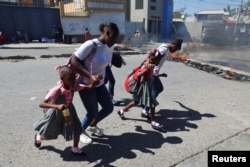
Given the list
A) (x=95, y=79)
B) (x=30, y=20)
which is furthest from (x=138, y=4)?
(x=95, y=79)

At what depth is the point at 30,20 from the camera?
1962 cm

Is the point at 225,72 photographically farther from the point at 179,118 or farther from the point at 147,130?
the point at 147,130

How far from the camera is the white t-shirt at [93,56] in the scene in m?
2.99

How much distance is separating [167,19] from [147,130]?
3185cm

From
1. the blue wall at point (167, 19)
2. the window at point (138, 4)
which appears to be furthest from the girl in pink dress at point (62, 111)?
the window at point (138, 4)

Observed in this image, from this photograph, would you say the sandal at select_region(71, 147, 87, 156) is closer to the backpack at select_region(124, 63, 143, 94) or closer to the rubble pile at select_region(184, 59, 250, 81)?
the backpack at select_region(124, 63, 143, 94)

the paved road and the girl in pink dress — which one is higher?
the girl in pink dress

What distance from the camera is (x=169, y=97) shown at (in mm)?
5953

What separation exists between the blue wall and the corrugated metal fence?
680 inches

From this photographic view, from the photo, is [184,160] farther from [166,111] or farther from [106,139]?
[166,111]

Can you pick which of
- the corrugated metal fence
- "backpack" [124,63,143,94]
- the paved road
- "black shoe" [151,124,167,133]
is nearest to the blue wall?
the corrugated metal fence

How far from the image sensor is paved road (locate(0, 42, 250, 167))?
3.21 m

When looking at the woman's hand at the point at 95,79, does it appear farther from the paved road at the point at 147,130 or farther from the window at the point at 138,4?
the window at the point at 138,4

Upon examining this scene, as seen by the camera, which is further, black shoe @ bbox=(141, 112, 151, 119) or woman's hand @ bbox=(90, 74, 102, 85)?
black shoe @ bbox=(141, 112, 151, 119)
